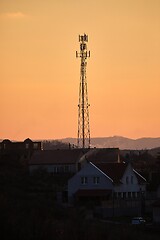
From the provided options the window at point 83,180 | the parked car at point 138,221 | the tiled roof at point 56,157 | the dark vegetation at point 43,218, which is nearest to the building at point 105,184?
the window at point 83,180

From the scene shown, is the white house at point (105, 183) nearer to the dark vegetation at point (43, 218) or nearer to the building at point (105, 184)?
the building at point (105, 184)

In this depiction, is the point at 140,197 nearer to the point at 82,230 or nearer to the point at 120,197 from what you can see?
the point at 120,197

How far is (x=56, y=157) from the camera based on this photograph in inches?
3565

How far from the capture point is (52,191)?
73.8m

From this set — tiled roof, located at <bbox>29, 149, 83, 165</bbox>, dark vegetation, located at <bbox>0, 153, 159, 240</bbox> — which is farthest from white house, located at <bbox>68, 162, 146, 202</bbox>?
tiled roof, located at <bbox>29, 149, 83, 165</bbox>

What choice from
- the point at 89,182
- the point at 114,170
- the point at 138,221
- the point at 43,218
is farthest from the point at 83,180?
the point at 43,218

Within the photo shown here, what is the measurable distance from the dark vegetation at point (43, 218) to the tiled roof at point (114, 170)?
411 cm

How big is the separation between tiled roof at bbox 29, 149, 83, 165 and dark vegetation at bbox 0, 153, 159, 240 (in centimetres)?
623

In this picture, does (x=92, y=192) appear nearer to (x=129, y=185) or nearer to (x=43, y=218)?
(x=129, y=185)

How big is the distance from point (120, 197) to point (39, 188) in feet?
21.8

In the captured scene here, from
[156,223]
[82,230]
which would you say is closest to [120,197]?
[156,223]

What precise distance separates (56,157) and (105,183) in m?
17.9

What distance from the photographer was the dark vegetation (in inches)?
1729

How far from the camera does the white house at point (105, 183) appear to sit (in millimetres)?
72562
